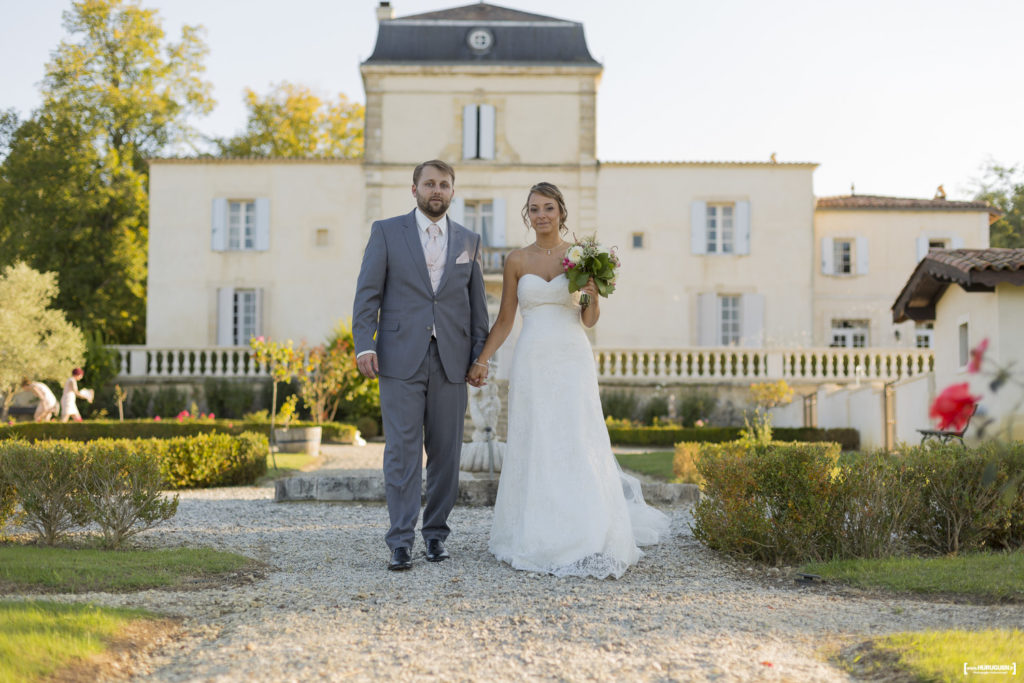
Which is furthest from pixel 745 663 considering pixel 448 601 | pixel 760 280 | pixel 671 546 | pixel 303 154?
pixel 303 154

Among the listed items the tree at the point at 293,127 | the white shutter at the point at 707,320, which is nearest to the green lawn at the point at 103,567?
the white shutter at the point at 707,320

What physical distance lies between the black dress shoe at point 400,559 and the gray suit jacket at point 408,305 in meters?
0.82

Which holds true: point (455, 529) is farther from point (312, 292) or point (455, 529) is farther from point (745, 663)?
point (312, 292)

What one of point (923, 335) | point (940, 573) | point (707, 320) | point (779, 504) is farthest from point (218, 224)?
point (940, 573)

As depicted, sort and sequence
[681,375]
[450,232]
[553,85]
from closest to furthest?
[450,232] < [681,375] < [553,85]

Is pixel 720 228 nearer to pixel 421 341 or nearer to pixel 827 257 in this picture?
pixel 827 257

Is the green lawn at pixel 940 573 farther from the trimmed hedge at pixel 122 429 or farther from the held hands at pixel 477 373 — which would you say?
the trimmed hedge at pixel 122 429

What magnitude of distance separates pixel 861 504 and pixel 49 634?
12.3ft

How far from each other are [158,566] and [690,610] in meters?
2.48

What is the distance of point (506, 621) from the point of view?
3.68 m

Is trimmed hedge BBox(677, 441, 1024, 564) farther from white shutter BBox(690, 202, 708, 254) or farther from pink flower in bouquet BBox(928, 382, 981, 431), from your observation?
white shutter BBox(690, 202, 708, 254)

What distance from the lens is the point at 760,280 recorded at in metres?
23.0

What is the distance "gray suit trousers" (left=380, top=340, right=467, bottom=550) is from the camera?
4801 mm

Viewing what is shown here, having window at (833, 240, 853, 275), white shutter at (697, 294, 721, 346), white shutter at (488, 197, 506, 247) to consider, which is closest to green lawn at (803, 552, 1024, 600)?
white shutter at (697, 294, 721, 346)
